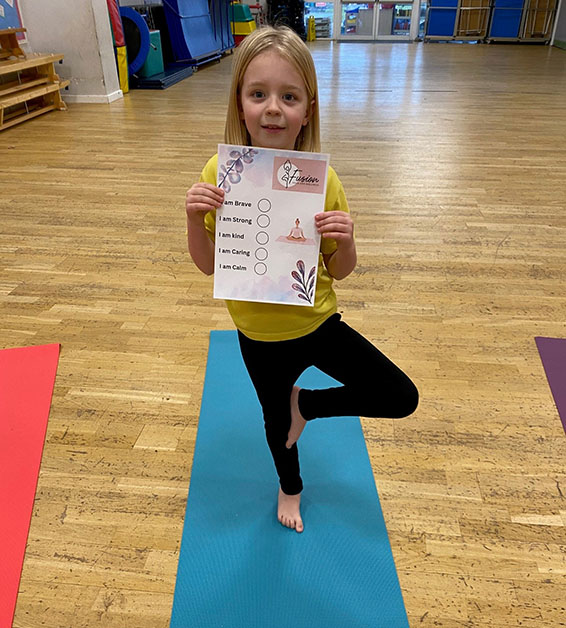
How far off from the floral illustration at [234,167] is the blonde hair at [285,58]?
106 mm

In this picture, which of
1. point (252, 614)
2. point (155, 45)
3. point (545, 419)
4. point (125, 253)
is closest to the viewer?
point (252, 614)

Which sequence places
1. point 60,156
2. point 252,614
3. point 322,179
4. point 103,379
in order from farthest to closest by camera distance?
1. point 60,156
2. point 103,379
3. point 252,614
4. point 322,179

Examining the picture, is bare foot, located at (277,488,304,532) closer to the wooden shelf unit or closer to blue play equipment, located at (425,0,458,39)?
the wooden shelf unit

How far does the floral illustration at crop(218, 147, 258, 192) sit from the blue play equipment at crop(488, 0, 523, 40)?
14.1 metres

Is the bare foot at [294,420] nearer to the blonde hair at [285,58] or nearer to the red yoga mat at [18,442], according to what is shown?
the blonde hair at [285,58]

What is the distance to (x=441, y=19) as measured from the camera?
12797 mm

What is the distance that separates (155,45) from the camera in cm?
773

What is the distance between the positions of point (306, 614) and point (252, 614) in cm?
12

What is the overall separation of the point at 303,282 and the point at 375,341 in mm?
1075

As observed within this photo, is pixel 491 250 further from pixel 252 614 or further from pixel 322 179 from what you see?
pixel 252 614

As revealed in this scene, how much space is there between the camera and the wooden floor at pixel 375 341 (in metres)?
1.29

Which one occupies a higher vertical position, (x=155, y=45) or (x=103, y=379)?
(x=155, y=45)

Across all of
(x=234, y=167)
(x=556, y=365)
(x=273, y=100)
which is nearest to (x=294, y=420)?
(x=234, y=167)

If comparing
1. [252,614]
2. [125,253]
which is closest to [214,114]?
[125,253]
